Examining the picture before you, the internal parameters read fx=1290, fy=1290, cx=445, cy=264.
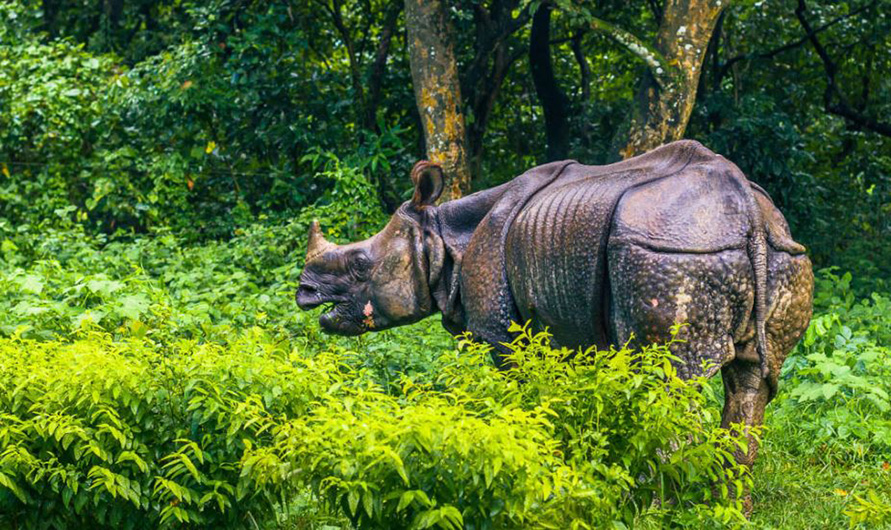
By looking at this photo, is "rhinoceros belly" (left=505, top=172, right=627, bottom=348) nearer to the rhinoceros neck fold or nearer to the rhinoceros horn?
the rhinoceros neck fold

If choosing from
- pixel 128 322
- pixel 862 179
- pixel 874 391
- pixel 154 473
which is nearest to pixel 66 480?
pixel 154 473

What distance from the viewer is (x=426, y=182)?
693cm

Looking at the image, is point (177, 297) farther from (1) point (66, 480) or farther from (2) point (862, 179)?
(2) point (862, 179)

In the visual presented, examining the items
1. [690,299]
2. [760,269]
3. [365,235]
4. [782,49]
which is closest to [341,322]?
[690,299]


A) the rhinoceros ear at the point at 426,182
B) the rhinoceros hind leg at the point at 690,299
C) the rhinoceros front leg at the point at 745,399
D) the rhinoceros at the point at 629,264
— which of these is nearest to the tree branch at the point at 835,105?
the rhinoceros ear at the point at 426,182

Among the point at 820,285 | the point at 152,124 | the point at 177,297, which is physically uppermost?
the point at 152,124

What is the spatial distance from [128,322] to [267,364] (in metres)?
3.16

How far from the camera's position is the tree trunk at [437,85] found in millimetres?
10414

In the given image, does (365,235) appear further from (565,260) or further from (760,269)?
(760,269)

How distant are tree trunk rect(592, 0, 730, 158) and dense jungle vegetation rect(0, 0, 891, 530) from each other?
2cm

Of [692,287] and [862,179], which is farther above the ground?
[692,287]

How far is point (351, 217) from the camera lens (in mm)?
10961

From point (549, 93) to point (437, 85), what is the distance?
96.3 inches

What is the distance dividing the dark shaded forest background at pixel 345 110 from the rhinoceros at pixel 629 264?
15.1 ft
